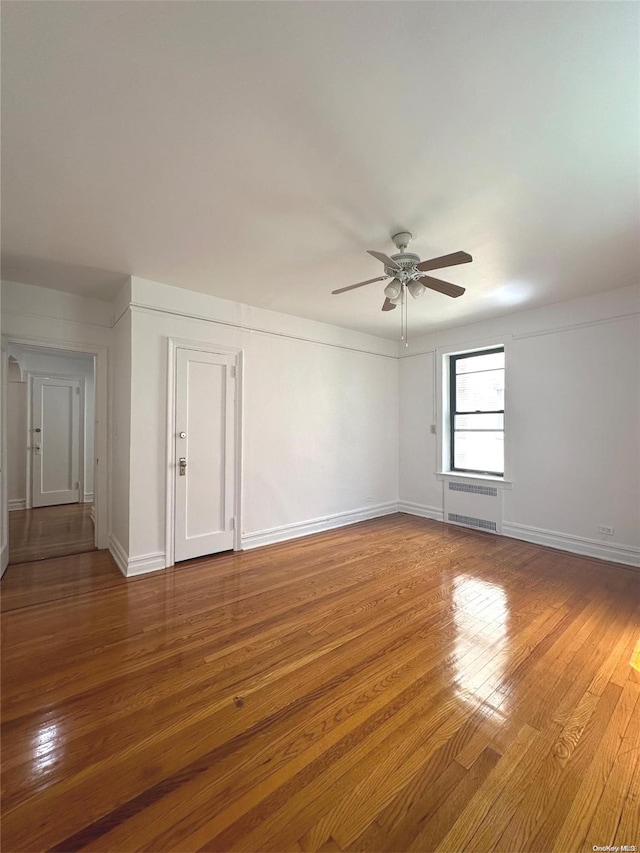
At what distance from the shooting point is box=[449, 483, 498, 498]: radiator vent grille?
466 cm

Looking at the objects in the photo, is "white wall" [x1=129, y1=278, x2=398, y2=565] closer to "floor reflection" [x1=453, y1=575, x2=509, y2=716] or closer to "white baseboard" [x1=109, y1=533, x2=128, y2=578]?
"white baseboard" [x1=109, y1=533, x2=128, y2=578]

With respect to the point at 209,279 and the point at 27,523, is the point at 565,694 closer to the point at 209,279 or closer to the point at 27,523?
the point at 209,279

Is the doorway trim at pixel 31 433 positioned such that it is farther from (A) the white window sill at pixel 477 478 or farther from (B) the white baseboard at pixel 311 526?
(A) the white window sill at pixel 477 478

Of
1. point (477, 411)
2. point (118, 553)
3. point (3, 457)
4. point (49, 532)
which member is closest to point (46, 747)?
point (118, 553)

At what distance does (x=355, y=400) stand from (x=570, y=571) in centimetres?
321

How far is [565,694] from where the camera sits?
6.05 ft

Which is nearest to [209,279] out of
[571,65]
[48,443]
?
[571,65]

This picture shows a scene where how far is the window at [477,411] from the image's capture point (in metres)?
4.76

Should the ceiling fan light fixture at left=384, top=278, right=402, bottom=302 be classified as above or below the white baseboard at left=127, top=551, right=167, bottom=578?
above

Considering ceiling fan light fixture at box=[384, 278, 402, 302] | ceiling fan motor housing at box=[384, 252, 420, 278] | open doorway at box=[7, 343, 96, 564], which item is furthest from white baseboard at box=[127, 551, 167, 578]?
ceiling fan motor housing at box=[384, 252, 420, 278]

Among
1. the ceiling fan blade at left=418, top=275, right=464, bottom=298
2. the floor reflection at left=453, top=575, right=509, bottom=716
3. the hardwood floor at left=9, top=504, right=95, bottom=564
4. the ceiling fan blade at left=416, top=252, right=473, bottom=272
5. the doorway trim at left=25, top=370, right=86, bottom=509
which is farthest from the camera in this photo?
the doorway trim at left=25, top=370, right=86, bottom=509

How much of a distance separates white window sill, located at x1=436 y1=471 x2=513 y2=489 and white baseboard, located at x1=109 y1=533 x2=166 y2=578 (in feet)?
12.7

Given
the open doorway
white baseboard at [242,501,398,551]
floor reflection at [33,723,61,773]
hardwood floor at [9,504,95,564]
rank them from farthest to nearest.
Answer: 1. the open doorway
2. white baseboard at [242,501,398,551]
3. hardwood floor at [9,504,95,564]
4. floor reflection at [33,723,61,773]

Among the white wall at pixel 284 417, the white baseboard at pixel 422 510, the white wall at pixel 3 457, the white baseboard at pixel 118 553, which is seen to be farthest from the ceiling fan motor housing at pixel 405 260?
the white baseboard at pixel 422 510
